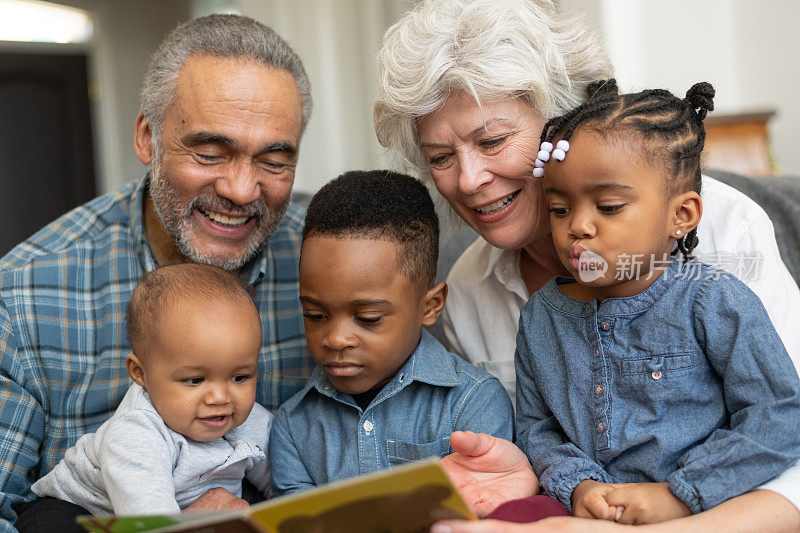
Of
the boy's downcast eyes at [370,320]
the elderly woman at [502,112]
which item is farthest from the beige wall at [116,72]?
the boy's downcast eyes at [370,320]

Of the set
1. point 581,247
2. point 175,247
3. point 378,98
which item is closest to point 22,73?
point 175,247

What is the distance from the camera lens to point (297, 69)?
221cm

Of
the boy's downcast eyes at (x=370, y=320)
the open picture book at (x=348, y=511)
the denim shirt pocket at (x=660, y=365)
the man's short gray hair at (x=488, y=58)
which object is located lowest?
the open picture book at (x=348, y=511)

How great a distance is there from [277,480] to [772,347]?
1.11 meters

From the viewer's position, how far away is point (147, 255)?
216 cm

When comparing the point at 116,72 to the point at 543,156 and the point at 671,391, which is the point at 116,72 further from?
the point at 671,391

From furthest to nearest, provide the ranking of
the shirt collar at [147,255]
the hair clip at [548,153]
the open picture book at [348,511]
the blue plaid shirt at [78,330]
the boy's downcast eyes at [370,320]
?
the shirt collar at [147,255] → the blue plaid shirt at [78,330] → the boy's downcast eyes at [370,320] → the hair clip at [548,153] → the open picture book at [348,511]

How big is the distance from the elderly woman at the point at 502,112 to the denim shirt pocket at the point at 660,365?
266mm

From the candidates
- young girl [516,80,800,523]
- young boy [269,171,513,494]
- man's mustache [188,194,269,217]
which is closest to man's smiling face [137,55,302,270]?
man's mustache [188,194,269,217]

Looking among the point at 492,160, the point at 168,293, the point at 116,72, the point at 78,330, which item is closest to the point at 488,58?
the point at 492,160

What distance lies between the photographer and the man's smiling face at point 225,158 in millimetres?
2010

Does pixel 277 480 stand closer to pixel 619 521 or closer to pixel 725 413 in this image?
pixel 619 521

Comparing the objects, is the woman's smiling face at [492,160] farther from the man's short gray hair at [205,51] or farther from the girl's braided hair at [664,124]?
the man's short gray hair at [205,51]

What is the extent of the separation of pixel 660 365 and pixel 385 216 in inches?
26.8
